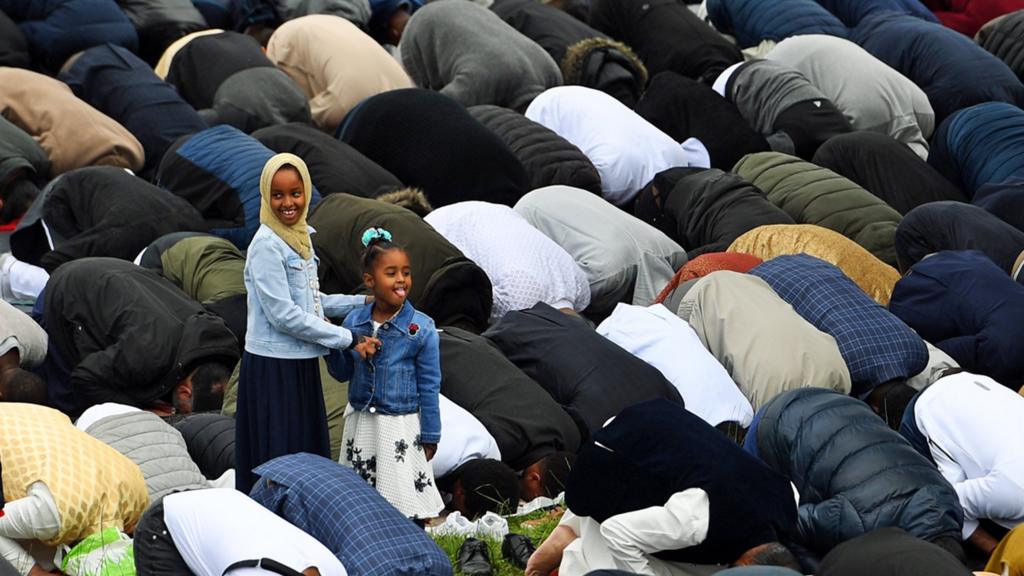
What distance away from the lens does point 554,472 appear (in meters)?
6.07

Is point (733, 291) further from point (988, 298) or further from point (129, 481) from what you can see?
point (129, 481)

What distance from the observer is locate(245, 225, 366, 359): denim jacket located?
5.38 m

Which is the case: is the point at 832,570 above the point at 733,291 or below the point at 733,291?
above

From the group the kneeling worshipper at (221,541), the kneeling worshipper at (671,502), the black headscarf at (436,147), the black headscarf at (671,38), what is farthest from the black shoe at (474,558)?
the black headscarf at (671,38)

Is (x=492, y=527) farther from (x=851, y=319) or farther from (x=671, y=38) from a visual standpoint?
(x=671, y=38)

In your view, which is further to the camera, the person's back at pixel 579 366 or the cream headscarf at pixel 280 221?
the person's back at pixel 579 366

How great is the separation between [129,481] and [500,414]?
1384 mm

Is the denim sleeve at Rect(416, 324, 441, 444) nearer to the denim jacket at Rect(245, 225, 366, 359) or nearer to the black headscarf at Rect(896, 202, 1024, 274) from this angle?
the denim jacket at Rect(245, 225, 366, 359)

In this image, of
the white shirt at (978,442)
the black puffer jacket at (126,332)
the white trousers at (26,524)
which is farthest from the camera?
the black puffer jacket at (126,332)

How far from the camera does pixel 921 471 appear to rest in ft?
18.1

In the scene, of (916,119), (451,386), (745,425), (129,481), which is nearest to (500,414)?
(451,386)

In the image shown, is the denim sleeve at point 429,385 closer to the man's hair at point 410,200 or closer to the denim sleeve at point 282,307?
the denim sleeve at point 282,307

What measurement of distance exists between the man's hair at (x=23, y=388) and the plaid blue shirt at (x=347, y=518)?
1.97 m

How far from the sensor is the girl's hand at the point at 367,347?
17.7ft
